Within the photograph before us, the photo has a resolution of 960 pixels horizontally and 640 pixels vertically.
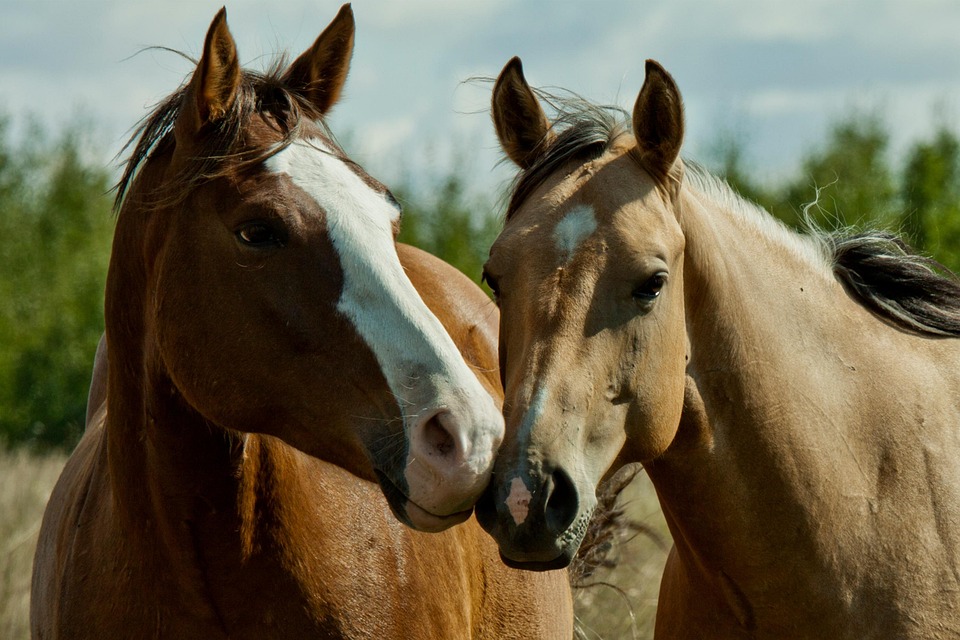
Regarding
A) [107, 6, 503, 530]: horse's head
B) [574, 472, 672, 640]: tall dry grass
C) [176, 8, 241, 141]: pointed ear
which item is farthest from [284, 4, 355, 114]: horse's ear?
[574, 472, 672, 640]: tall dry grass

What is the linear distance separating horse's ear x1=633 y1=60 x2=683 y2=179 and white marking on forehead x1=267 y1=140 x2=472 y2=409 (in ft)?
3.14

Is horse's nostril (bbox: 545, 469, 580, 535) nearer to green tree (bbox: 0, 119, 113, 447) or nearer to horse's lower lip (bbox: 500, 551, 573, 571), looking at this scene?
horse's lower lip (bbox: 500, 551, 573, 571)

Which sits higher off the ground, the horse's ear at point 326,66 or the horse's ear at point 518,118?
the horse's ear at point 326,66

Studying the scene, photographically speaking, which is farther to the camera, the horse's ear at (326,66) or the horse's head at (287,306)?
the horse's ear at (326,66)

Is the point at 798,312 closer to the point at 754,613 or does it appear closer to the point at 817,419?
the point at 817,419

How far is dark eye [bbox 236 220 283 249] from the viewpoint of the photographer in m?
3.00

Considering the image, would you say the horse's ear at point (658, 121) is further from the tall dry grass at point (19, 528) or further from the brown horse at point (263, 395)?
the tall dry grass at point (19, 528)

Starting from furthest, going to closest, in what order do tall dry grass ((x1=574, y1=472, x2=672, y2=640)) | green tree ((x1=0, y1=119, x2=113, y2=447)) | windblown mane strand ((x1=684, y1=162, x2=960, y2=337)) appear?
green tree ((x1=0, y1=119, x2=113, y2=447)) → tall dry grass ((x1=574, y1=472, x2=672, y2=640)) → windblown mane strand ((x1=684, y1=162, x2=960, y2=337))

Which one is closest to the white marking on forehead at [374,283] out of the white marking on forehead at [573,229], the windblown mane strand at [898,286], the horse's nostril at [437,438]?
the horse's nostril at [437,438]

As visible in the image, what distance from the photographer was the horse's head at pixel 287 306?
279 cm

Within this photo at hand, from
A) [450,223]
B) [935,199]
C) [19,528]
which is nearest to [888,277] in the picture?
[19,528]

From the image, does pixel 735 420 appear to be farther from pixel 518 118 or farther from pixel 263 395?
pixel 263 395

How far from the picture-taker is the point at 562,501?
3.02 m

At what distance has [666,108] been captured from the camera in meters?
3.47
